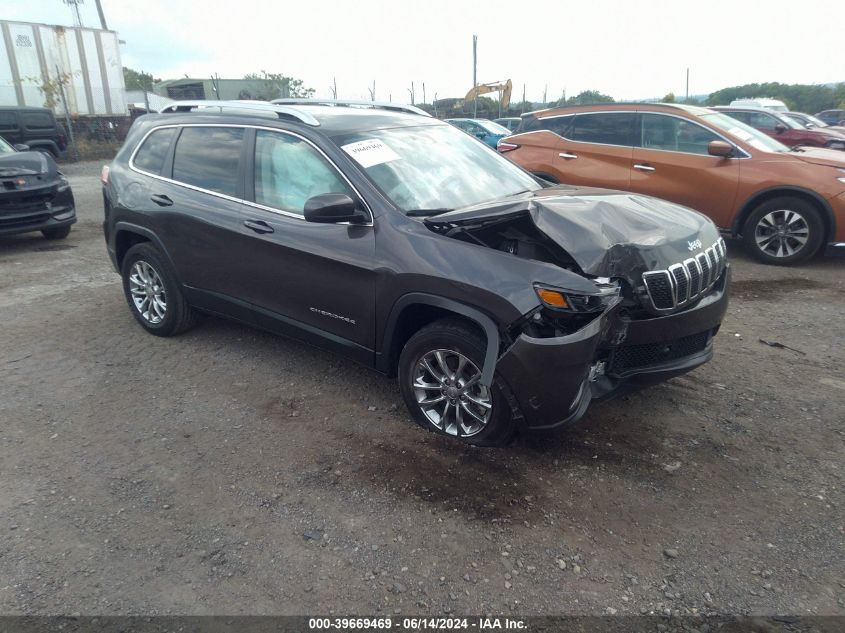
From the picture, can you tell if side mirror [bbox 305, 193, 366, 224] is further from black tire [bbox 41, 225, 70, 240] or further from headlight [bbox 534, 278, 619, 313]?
black tire [bbox 41, 225, 70, 240]

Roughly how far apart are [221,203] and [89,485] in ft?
6.61

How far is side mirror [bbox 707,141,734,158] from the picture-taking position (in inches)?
270

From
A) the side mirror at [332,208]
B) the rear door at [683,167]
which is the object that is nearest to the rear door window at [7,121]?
the rear door at [683,167]

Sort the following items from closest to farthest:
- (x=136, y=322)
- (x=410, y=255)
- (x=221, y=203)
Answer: (x=410, y=255), (x=221, y=203), (x=136, y=322)

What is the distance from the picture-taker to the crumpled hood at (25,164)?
305 inches

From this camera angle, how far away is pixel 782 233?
272 inches

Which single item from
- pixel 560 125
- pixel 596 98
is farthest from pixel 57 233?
pixel 596 98

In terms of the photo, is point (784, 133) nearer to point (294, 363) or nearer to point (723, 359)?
point (723, 359)

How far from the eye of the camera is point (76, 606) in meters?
2.39

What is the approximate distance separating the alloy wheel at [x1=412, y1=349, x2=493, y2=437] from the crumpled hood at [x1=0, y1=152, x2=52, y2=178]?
23.3ft

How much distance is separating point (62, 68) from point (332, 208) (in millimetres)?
24116

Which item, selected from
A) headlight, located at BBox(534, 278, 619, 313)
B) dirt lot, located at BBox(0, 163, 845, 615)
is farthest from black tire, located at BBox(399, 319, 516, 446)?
headlight, located at BBox(534, 278, 619, 313)

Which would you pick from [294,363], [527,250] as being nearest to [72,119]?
[294,363]

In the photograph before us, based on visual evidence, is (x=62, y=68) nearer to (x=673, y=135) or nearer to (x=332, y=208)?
(x=673, y=135)
